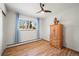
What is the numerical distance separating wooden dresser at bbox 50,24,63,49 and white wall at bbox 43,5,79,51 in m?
0.19

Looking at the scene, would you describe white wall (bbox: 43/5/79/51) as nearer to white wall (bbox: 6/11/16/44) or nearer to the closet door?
the closet door

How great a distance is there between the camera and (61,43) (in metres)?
2.11

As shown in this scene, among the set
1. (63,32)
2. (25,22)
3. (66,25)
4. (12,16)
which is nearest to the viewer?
(25,22)

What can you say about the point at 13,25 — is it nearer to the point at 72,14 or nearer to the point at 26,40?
the point at 26,40

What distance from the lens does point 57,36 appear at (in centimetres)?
215

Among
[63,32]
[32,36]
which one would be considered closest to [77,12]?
[63,32]

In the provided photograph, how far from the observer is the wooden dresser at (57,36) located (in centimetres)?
208

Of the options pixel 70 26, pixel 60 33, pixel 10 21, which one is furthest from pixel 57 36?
pixel 10 21

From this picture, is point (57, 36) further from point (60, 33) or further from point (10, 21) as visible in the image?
point (10, 21)

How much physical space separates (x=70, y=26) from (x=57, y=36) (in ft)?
1.72

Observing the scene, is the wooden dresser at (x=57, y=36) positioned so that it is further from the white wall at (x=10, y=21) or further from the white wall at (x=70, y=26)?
the white wall at (x=10, y=21)

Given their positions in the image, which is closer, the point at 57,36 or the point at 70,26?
the point at 70,26

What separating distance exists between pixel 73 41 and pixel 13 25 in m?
1.78

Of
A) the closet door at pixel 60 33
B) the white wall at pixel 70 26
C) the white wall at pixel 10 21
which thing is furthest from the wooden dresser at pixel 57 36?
the white wall at pixel 10 21
